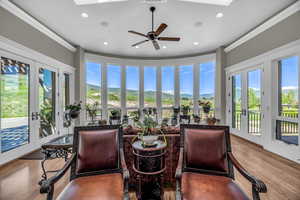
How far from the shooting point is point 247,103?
4.84 m

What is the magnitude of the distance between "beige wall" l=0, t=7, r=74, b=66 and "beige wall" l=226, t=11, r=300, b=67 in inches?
242

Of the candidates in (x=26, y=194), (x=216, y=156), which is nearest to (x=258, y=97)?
(x=216, y=156)

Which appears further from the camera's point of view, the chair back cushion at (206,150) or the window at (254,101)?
the window at (254,101)

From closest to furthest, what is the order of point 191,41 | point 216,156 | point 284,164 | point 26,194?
point 216,156 → point 26,194 → point 284,164 → point 191,41

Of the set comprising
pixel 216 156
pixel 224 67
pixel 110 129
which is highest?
pixel 224 67

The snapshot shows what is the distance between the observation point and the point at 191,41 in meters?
5.29

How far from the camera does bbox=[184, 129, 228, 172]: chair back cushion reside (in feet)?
5.53

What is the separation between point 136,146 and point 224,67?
544 centimetres

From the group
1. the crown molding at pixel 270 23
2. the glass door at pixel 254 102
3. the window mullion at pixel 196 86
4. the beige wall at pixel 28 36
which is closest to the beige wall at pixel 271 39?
the crown molding at pixel 270 23

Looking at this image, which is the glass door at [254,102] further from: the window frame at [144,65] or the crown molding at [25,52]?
the crown molding at [25,52]

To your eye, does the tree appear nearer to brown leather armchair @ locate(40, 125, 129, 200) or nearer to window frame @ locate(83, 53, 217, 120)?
window frame @ locate(83, 53, 217, 120)

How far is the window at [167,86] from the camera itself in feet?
23.7

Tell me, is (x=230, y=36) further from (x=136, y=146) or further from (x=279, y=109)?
(x=136, y=146)

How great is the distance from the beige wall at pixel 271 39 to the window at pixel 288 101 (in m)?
0.47
